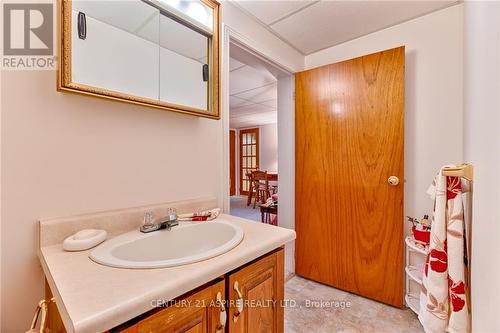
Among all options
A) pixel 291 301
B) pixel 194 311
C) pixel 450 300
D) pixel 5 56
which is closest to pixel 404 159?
pixel 450 300

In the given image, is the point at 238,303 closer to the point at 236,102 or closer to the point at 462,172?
the point at 462,172

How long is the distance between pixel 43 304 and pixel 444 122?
213 cm

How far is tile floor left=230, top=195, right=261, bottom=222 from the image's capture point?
14.2 feet

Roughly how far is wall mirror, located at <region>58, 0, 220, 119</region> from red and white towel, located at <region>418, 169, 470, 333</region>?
104 centimetres

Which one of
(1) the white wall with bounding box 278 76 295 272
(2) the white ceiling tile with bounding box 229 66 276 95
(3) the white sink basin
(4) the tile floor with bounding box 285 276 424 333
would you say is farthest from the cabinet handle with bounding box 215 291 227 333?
(2) the white ceiling tile with bounding box 229 66 276 95

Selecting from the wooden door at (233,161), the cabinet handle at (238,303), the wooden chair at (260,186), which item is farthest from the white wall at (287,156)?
the wooden door at (233,161)

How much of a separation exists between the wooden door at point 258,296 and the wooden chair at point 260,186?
390 centimetres

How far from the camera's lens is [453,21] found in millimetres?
1441

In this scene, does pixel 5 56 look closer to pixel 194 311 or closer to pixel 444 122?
pixel 194 311

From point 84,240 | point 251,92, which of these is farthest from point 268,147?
A: point 84,240

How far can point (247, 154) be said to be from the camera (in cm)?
659

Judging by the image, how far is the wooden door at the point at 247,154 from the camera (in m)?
6.35

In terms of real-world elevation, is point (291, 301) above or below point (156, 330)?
below

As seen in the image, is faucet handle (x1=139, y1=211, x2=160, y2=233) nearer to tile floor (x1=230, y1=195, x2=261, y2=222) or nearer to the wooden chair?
tile floor (x1=230, y1=195, x2=261, y2=222)
